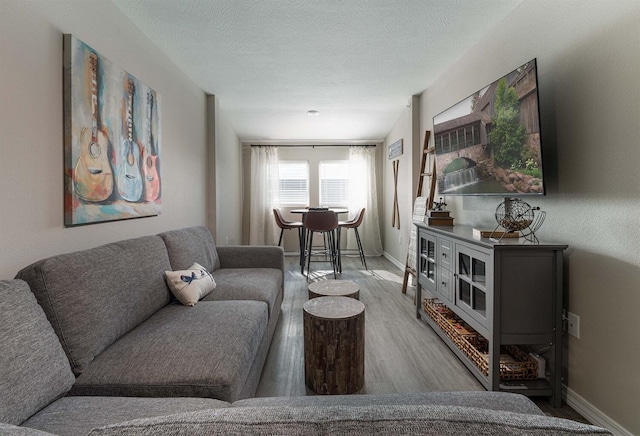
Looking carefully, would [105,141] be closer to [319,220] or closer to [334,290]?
[334,290]

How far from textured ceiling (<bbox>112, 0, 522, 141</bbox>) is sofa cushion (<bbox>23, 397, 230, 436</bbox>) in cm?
224

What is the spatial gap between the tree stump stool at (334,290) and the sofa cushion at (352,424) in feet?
5.89

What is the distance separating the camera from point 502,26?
2.33m

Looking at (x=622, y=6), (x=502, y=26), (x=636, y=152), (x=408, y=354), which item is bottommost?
(x=408, y=354)

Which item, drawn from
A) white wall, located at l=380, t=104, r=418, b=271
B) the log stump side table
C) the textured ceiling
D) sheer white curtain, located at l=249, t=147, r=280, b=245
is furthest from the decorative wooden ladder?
sheer white curtain, located at l=249, t=147, r=280, b=245

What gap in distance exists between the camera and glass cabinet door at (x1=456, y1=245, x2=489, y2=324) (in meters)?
1.85

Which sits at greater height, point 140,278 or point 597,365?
point 140,278

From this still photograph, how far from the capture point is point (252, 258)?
3094mm

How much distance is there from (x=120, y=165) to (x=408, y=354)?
231 cm

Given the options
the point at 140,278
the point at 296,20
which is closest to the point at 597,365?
the point at 140,278

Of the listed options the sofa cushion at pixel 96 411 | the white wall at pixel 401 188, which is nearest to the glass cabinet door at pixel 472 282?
the sofa cushion at pixel 96 411

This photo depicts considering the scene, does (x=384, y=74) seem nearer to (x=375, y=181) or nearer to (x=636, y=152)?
(x=636, y=152)

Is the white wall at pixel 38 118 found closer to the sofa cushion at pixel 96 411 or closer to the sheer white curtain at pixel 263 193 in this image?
the sofa cushion at pixel 96 411

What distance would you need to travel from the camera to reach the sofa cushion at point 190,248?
2.31 metres
